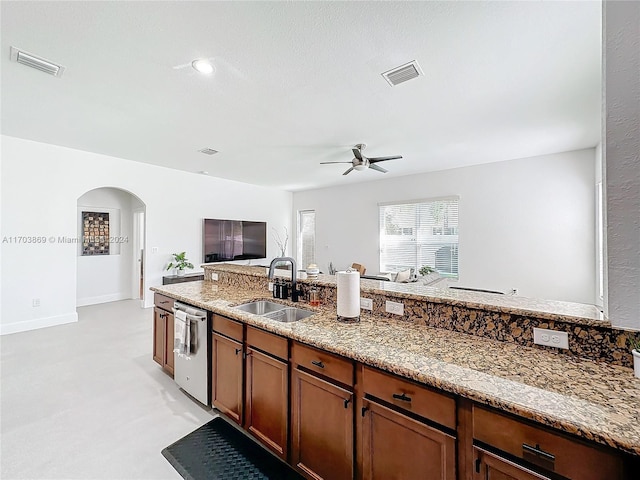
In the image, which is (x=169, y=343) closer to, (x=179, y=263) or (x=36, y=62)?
(x=36, y=62)

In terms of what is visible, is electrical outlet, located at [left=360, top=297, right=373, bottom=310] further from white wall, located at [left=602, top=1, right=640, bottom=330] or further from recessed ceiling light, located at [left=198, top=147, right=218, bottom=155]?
recessed ceiling light, located at [left=198, top=147, right=218, bottom=155]

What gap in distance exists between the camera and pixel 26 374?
2.91 metres

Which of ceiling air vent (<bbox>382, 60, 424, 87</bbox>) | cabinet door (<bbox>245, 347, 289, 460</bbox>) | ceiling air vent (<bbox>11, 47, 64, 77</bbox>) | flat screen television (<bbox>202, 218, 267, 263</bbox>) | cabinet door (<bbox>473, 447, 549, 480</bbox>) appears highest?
ceiling air vent (<bbox>382, 60, 424, 87</bbox>)

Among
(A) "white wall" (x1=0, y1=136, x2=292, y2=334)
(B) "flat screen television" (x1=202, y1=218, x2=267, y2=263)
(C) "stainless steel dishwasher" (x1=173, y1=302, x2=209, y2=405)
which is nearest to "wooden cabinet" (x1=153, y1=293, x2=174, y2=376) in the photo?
(C) "stainless steel dishwasher" (x1=173, y1=302, x2=209, y2=405)

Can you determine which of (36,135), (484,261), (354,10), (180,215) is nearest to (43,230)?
(36,135)

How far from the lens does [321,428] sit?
152 cm

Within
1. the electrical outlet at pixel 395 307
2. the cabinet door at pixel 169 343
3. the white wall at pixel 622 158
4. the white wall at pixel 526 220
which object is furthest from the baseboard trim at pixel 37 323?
the white wall at pixel 526 220

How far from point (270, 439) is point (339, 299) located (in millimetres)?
969

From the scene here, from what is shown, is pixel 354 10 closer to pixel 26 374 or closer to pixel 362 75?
pixel 362 75

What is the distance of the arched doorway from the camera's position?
593cm

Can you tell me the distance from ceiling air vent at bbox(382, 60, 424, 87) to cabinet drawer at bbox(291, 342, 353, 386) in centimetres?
231

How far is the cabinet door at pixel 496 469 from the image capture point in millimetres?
959

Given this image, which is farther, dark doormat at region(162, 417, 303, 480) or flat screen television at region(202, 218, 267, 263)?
flat screen television at region(202, 218, 267, 263)

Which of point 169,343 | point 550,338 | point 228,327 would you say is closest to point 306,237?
point 169,343
